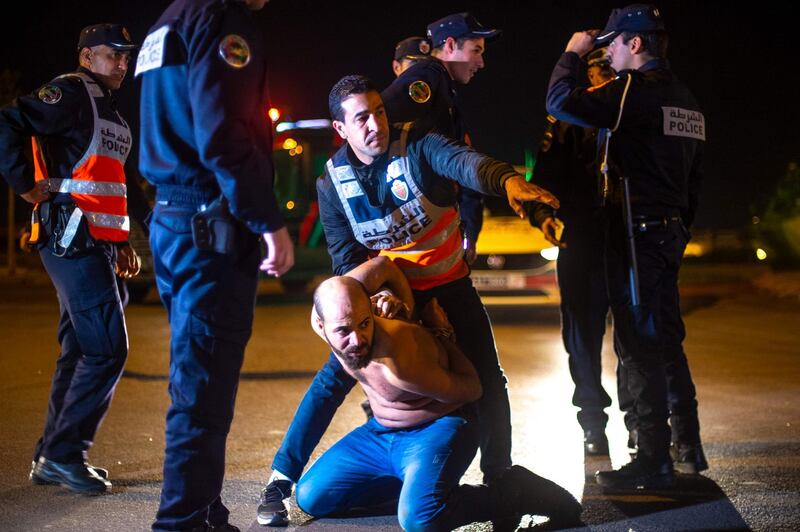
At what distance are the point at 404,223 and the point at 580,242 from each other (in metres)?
1.54

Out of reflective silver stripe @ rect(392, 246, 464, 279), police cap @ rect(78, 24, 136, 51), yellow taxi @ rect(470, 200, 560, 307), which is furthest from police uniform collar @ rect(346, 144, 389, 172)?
yellow taxi @ rect(470, 200, 560, 307)

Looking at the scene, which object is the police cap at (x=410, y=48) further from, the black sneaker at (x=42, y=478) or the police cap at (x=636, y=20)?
the black sneaker at (x=42, y=478)

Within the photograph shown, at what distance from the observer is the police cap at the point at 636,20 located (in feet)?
14.5

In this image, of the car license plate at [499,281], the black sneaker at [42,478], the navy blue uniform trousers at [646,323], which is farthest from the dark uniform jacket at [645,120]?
the car license plate at [499,281]

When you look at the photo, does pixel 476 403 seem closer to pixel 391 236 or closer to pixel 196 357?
pixel 391 236

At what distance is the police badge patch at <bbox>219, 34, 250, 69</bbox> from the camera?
2996 millimetres

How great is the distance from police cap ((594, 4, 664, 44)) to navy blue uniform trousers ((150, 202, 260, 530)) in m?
2.13

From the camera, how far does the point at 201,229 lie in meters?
3.08

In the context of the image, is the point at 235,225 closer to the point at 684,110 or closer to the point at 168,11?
the point at 168,11

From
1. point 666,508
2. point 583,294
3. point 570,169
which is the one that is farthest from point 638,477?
point 570,169

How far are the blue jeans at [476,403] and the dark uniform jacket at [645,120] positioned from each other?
0.94 m

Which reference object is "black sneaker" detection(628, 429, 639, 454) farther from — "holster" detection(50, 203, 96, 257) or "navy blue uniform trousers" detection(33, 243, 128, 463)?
"holster" detection(50, 203, 96, 257)

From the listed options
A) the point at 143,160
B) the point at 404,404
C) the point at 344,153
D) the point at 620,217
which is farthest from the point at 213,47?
the point at 620,217

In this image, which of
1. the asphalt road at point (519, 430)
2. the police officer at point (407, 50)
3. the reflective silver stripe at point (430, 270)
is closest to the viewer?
the asphalt road at point (519, 430)
